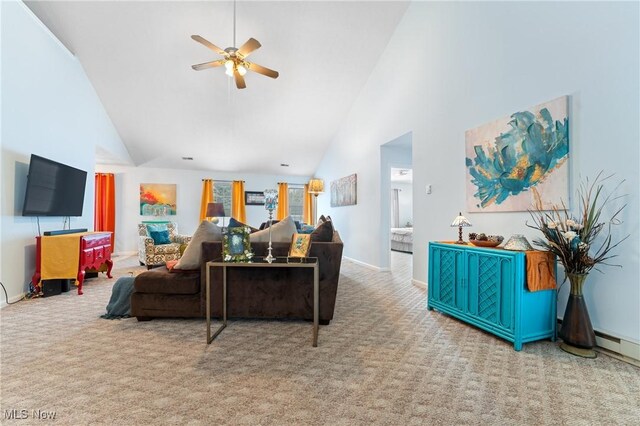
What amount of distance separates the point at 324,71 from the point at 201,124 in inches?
118

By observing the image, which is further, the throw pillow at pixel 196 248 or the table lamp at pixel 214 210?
the table lamp at pixel 214 210

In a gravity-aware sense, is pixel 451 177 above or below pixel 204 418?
above

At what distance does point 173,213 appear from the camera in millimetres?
8102

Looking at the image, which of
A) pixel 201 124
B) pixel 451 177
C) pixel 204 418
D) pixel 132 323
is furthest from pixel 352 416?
pixel 201 124

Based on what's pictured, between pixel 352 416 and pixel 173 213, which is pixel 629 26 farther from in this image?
pixel 173 213

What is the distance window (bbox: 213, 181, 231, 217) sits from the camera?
339 inches

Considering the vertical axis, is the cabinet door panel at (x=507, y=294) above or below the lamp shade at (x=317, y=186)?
below

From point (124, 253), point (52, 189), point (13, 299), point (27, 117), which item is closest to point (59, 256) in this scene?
point (13, 299)

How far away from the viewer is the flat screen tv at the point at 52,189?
11.4ft

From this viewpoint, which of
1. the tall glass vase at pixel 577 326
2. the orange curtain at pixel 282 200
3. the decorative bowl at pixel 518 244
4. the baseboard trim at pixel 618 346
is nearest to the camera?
the baseboard trim at pixel 618 346

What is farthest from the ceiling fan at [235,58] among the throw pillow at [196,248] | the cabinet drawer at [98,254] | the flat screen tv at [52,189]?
the cabinet drawer at [98,254]

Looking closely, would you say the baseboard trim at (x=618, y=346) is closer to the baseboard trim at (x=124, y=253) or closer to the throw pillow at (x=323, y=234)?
the throw pillow at (x=323, y=234)

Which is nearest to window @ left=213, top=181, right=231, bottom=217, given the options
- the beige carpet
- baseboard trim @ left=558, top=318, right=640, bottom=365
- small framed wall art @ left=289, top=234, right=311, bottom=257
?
the beige carpet

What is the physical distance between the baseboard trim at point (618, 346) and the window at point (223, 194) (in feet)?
26.8
